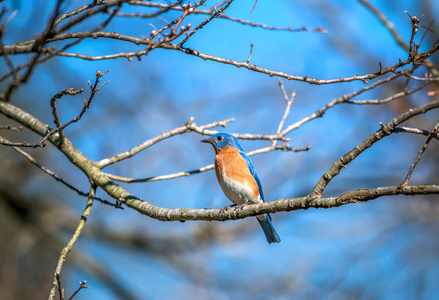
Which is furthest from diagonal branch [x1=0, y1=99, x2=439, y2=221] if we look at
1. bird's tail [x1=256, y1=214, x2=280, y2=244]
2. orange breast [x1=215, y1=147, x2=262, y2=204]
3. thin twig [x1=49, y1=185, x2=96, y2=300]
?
bird's tail [x1=256, y1=214, x2=280, y2=244]

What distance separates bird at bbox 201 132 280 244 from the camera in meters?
5.39

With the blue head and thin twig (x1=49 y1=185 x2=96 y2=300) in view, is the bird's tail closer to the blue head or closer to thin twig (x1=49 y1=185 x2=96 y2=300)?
the blue head

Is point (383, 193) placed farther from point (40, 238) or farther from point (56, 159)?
point (56, 159)

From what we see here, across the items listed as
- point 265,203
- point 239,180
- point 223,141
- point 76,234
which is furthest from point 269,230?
point 76,234

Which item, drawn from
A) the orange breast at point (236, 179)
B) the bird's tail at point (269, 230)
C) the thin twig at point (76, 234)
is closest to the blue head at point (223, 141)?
the orange breast at point (236, 179)

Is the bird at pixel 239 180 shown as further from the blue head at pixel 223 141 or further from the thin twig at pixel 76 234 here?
the thin twig at pixel 76 234

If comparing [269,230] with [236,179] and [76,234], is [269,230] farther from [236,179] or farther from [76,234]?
[76,234]

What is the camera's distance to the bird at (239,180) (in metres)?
5.39

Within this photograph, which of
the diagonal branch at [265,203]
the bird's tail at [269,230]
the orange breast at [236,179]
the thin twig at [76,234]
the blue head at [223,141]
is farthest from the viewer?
the blue head at [223,141]

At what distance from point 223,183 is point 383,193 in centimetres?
314

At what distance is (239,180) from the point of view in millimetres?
5387

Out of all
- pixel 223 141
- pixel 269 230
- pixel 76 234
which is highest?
pixel 223 141

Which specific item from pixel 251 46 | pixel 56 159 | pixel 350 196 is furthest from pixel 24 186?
pixel 350 196

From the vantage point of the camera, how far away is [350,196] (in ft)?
8.32
